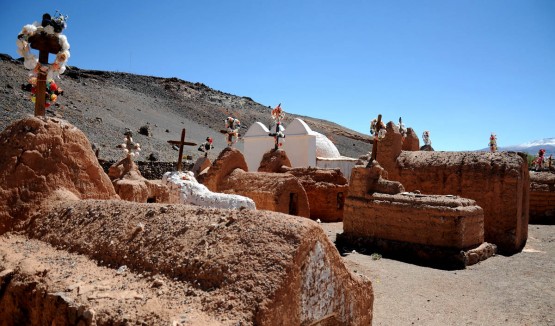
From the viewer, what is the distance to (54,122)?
16.7 feet

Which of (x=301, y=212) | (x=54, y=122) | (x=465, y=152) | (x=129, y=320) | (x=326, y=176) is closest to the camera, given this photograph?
(x=129, y=320)

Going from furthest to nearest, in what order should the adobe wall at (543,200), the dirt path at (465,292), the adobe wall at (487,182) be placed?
the adobe wall at (543,200) → the adobe wall at (487,182) → the dirt path at (465,292)

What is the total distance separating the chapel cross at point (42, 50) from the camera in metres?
5.21

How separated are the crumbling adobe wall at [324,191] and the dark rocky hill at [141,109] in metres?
16.1

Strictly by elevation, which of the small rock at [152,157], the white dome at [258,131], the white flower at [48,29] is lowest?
the small rock at [152,157]

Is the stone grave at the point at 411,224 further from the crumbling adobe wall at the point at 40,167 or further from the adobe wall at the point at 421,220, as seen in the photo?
the crumbling adobe wall at the point at 40,167

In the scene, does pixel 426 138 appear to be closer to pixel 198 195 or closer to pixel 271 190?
pixel 271 190

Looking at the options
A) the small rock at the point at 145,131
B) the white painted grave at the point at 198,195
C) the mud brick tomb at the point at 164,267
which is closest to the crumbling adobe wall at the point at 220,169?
the white painted grave at the point at 198,195

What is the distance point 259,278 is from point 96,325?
1058 mm

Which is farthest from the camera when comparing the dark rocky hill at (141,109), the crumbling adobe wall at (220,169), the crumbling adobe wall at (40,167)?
the dark rocky hill at (141,109)

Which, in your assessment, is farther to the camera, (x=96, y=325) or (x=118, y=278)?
(x=118, y=278)

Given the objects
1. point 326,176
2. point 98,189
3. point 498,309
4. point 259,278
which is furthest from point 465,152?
point 259,278

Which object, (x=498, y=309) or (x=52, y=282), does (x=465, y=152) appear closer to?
(x=498, y=309)

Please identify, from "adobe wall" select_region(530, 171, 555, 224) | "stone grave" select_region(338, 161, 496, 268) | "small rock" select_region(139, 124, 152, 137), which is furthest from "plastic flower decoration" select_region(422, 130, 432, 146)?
"small rock" select_region(139, 124, 152, 137)
